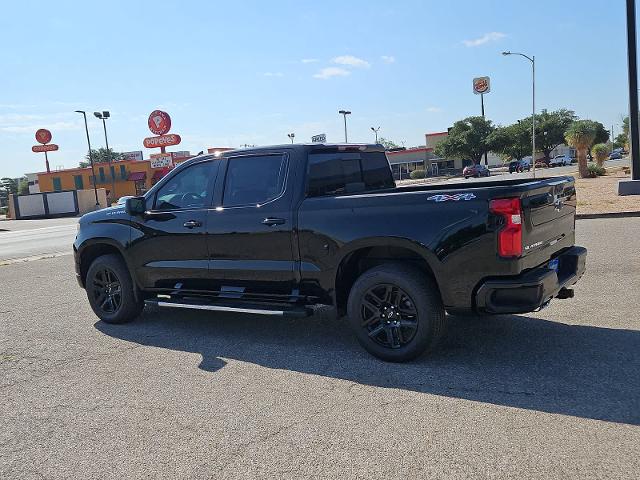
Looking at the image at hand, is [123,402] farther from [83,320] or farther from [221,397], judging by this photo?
[83,320]

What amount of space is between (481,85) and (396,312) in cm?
10190

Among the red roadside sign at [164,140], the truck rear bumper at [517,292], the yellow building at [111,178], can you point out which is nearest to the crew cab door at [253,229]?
the truck rear bumper at [517,292]

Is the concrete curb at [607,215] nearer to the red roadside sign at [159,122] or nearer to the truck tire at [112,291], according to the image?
the truck tire at [112,291]

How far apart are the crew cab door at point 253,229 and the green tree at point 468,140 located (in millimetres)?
75040

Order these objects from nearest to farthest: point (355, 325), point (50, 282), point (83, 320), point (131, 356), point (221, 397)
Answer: point (221, 397), point (355, 325), point (131, 356), point (83, 320), point (50, 282)

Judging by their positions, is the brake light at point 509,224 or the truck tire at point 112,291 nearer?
the brake light at point 509,224

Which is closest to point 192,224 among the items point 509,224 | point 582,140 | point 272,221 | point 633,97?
point 272,221

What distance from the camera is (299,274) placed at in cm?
523

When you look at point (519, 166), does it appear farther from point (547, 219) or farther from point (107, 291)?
point (547, 219)

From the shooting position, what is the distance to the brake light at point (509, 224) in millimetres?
4188

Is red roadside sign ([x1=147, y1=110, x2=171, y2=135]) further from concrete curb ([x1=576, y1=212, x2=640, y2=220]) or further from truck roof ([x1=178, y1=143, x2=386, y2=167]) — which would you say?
truck roof ([x1=178, y1=143, x2=386, y2=167])

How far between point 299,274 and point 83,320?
3393mm

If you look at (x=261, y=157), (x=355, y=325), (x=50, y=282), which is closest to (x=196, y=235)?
(x=261, y=157)

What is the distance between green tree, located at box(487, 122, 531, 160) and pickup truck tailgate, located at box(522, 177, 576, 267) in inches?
2923
